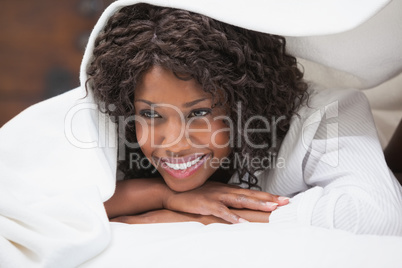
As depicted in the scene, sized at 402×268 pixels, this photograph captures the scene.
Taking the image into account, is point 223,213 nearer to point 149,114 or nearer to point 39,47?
point 149,114

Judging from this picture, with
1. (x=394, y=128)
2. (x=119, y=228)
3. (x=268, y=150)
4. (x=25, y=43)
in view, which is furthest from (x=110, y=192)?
(x=25, y=43)

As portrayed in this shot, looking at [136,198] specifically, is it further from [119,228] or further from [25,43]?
[25,43]

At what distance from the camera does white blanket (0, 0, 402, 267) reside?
0.65m

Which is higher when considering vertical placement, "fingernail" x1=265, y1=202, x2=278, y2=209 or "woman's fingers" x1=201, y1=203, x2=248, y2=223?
"fingernail" x1=265, y1=202, x2=278, y2=209

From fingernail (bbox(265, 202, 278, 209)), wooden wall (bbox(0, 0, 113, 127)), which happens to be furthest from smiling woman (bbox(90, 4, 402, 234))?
wooden wall (bbox(0, 0, 113, 127))

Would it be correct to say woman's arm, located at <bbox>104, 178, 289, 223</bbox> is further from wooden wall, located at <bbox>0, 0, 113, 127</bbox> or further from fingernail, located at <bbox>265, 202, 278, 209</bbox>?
wooden wall, located at <bbox>0, 0, 113, 127</bbox>

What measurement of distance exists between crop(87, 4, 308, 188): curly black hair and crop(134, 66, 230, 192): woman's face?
19 millimetres

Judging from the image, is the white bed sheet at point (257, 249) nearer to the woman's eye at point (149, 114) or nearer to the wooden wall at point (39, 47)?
the woman's eye at point (149, 114)

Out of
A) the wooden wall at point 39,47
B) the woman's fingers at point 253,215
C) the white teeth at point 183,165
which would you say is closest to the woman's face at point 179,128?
the white teeth at point 183,165

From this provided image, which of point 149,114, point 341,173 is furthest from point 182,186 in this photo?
point 341,173

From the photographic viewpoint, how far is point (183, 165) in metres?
0.90

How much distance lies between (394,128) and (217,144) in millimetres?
484

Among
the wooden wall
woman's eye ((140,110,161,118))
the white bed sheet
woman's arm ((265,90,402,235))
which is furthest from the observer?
the wooden wall

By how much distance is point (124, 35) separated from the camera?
85 centimetres
